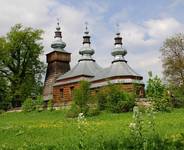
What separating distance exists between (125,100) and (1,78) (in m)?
30.5

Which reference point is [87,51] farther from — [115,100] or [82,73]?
[115,100]

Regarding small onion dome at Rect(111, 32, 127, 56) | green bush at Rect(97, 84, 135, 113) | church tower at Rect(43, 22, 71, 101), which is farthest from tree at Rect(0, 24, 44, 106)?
green bush at Rect(97, 84, 135, 113)

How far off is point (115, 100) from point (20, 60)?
29.7 metres

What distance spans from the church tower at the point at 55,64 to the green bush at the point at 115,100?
22619 millimetres

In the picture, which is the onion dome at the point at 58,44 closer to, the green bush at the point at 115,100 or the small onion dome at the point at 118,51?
the small onion dome at the point at 118,51

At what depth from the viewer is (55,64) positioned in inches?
2290

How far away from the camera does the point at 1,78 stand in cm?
5966

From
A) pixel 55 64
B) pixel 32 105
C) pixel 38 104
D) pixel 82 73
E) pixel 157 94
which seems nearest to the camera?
pixel 157 94

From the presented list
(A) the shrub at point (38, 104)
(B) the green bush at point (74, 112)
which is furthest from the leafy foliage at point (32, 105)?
(B) the green bush at point (74, 112)

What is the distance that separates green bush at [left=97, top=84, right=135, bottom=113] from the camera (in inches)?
1277

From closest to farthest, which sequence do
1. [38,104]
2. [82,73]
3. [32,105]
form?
[32,105], [38,104], [82,73]

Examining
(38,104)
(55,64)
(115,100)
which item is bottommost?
(115,100)

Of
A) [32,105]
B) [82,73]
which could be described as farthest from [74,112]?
[82,73]

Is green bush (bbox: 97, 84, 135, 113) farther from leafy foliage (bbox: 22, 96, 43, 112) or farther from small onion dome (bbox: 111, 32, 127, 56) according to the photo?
small onion dome (bbox: 111, 32, 127, 56)
